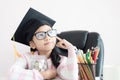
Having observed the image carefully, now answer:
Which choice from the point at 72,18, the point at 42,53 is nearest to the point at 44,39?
the point at 42,53

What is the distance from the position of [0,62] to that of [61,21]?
513 millimetres

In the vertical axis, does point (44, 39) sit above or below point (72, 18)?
below

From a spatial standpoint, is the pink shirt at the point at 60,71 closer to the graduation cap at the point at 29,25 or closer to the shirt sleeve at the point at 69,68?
the shirt sleeve at the point at 69,68

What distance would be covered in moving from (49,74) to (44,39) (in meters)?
0.16

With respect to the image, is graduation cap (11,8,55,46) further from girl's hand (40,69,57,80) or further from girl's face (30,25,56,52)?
girl's hand (40,69,57,80)

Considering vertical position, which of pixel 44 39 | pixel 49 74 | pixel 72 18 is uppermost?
pixel 72 18

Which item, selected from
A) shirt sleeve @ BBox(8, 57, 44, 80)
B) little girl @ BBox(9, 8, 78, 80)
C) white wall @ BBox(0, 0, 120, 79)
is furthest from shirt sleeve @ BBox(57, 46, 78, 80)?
white wall @ BBox(0, 0, 120, 79)

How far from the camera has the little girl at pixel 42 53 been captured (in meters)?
1.02

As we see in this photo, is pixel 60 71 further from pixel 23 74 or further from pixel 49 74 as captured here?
pixel 23 74

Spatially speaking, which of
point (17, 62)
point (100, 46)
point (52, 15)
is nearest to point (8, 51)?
point (52, 15)

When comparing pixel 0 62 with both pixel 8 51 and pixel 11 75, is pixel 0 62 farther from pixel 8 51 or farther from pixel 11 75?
pixel 11 75

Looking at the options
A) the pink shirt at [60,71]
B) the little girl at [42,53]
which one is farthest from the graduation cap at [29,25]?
the pink shirt at [60,71]

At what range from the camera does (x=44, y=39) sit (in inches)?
41.7

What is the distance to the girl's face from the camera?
1060 mm
